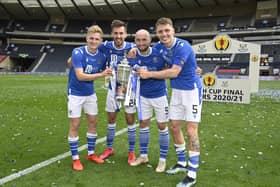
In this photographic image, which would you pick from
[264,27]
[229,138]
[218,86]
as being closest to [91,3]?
[264,27]

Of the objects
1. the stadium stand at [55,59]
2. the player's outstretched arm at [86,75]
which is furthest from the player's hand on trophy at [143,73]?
the stadium stand at [55,59]

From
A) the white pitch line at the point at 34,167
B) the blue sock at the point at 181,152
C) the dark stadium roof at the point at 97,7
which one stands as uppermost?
the dark stadium roof at the point at 97,7

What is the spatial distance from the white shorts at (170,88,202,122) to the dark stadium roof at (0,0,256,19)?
5034 centimetres

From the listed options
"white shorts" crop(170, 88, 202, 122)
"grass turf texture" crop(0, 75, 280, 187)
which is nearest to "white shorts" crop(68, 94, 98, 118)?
"grass turf texture" crop(0, 75, 280, 187)

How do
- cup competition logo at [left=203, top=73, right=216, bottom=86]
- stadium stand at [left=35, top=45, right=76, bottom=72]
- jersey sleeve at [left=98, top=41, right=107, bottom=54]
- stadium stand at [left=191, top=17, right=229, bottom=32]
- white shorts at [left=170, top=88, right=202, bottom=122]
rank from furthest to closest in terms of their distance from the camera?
stadium stand at [left=35, top=45, right=76, bottom=72] → stadium stand at [left=191, top=17, right=229, bottom=32] → cup competition logo at [left=203, top=73, right=216, bottom=86] → jersey sleeve at [left=98, top=41, right=107, bottom=54] → white shorts at [left=170, top=88, right=202, bottom=122]

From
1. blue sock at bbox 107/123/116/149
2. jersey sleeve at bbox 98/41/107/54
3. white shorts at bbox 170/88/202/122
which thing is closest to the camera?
white shorts at bbox 170/88/202/122

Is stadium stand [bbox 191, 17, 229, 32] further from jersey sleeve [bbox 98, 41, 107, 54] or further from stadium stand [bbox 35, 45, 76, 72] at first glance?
jersey sleeve [bbox 98, 41, 107, 54]

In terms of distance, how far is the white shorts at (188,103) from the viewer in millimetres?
4305

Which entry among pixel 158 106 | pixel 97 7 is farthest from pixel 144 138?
pixel 97 7

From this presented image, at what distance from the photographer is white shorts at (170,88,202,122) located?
14.1ft

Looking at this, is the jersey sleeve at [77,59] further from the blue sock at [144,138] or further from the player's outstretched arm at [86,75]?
the blue sock at [144,138]

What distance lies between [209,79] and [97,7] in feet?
156

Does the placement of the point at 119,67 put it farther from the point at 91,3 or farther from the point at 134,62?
the point at 91,3

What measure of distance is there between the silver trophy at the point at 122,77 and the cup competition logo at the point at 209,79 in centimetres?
900
